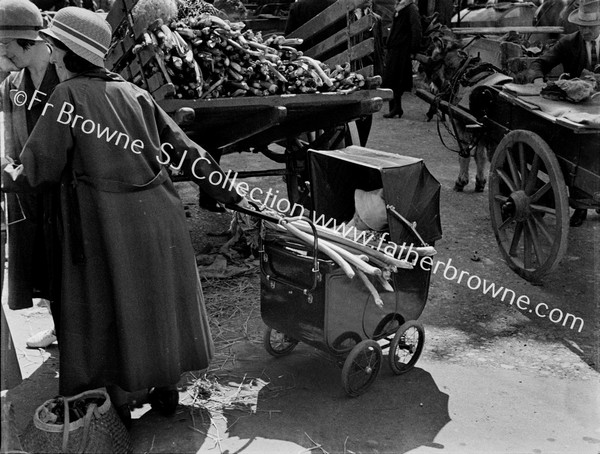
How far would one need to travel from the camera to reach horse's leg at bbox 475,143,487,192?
7.98m

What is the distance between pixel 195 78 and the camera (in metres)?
4.84

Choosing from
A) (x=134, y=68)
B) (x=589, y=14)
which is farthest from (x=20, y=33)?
(x=589, y=14)

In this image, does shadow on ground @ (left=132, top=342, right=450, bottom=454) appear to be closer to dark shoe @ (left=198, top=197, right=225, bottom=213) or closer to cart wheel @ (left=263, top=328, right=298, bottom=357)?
cart wheel @ (left=263, top=328, right=298, bottom=357)

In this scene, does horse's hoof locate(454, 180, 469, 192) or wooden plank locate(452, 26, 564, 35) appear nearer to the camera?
horse's hoof locate(454, 180, 469, 192)

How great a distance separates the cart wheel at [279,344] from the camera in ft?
15.1

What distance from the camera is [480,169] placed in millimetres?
8078

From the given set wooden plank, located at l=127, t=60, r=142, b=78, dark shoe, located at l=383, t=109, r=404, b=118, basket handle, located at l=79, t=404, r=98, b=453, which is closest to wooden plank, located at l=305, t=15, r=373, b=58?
wooden plank, located at l=127, t=60, r=142, b=78

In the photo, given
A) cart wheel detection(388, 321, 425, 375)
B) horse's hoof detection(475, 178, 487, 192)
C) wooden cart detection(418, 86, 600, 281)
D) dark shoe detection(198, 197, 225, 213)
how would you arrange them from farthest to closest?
horse's hoof detection(475, 178, 487, 192) < dark shoe detection(198, 197, 225, 213) < wooden cart detection(418, 86, 600, 281) < cart wheel detection(388, 321, 425, 375)

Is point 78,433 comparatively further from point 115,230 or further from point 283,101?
point 283,101

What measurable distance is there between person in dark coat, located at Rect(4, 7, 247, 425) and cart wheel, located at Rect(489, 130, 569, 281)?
9.51 ft

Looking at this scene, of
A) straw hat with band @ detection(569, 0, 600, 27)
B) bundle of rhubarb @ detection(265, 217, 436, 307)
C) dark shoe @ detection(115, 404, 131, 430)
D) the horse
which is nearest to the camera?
dark shoe @ detection(115, 404, 131, 430)

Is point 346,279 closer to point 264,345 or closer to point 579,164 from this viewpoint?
point 264,345

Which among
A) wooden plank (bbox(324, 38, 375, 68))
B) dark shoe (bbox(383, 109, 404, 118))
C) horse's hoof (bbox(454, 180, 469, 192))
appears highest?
wooden plank (bbox(324, 38, 375, 68))

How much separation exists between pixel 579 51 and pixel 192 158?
4.73 m
